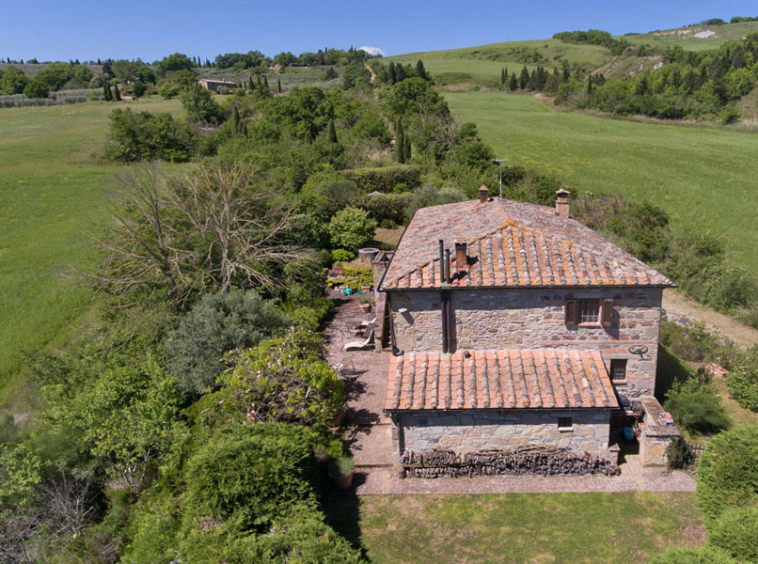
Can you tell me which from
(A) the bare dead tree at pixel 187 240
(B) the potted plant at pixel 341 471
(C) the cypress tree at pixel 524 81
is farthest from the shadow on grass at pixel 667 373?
(C) the cypress tree at pixel 524 81

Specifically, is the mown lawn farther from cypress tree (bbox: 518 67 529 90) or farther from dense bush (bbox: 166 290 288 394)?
cypress tree (bbox: 518 67 529 90)

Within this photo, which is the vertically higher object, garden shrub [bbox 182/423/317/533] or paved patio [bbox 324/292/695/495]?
garden shrub [bbox 182/423/317/533]

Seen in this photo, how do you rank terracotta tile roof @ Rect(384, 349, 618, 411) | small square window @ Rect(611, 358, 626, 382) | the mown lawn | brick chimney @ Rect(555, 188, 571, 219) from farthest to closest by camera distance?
brick chimney @ Rect(555, 188, 571, 219) < small square window @ Rect(611, 358, 626, 382) < terracotta tile roof @ Rect(384, 349, 618, 411) < the mown lawn

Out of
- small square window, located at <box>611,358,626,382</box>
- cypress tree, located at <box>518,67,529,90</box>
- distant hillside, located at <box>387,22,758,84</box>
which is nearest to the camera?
small square window, located at <box>611,358,626,382</box>

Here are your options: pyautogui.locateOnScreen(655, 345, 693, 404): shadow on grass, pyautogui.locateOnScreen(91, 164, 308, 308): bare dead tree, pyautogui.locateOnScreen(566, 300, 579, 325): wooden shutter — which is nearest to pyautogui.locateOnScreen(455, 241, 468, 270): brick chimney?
pyautogui.locateOnScreen(566, 300, 579, 325): wooden shutter

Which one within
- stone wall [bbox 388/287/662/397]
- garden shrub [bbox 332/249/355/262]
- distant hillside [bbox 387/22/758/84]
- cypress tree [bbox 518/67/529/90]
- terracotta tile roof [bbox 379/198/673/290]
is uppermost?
distant hillside [bbox 387/22/758/84]

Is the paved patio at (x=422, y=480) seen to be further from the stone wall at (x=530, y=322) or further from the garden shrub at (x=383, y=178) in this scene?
the garden shrub at (x=383, y=178)
